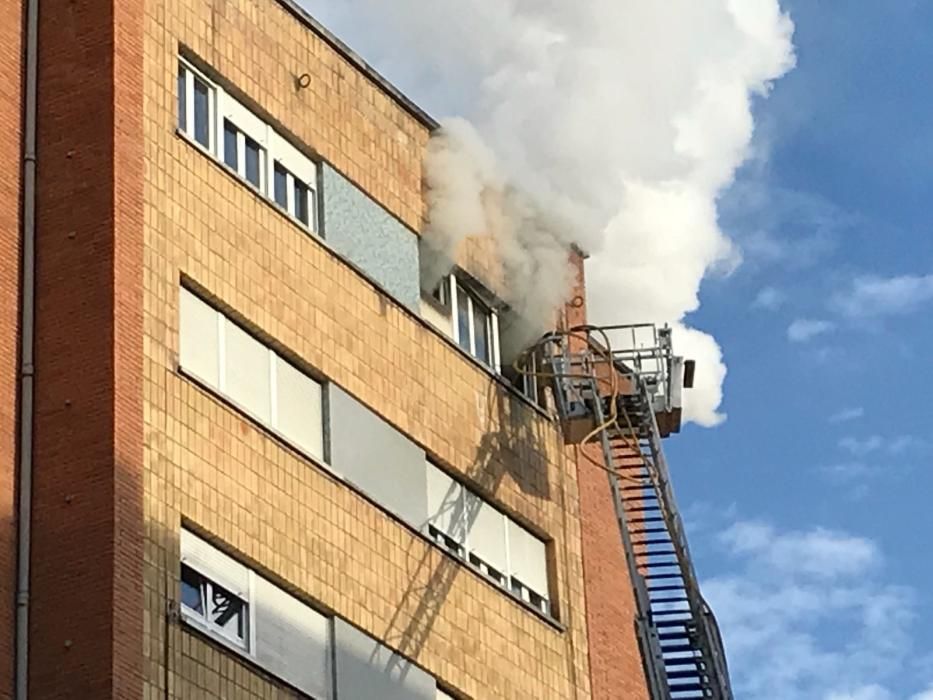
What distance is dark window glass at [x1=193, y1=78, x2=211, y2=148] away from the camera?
25.3m

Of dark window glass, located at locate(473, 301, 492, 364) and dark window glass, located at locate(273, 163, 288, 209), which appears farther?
dark window glass, located at locate(473, 301, 492, 364)

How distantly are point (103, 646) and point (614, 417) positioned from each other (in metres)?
9.79

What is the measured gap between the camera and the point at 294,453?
24.6 metres

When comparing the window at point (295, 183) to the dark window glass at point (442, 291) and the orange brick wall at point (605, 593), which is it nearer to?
the dark window glass at point (442, 291)

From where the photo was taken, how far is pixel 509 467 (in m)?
28.8

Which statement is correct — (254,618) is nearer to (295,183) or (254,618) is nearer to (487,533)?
(487,533)

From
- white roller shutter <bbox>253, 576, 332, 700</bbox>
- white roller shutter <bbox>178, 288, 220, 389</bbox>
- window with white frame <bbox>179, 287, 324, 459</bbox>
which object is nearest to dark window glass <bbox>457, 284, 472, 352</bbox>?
window with white frame <bbox>179, 287, 324, 459</bbox>

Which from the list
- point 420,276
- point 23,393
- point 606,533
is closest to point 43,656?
point 23,393

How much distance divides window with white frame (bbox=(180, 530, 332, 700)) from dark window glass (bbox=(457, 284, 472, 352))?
5656 mm

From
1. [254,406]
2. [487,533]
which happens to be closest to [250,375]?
[254,406]

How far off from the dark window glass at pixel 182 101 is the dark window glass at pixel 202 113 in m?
0.22

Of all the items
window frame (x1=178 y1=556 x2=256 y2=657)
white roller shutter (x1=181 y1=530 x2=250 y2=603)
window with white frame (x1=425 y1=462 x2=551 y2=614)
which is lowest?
window frame (x1=178 y1=556 x2=256 y2=657)

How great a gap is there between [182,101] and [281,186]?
1.81 meters

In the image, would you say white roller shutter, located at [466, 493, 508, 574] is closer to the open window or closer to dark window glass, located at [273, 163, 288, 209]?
the open window
